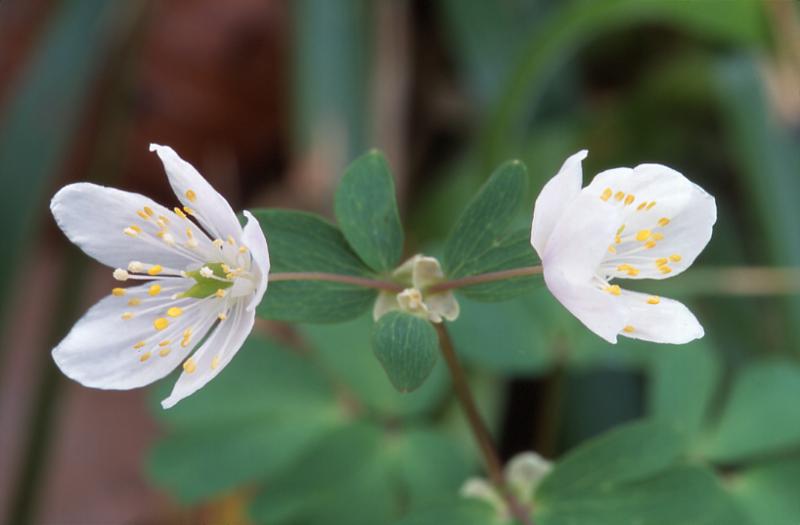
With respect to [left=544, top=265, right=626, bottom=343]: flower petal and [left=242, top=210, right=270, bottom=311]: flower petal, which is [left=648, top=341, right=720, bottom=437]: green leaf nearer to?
[left=544, top=265, right=626, bottom=343]: flower petal

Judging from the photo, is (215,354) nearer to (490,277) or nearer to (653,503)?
(490,277)

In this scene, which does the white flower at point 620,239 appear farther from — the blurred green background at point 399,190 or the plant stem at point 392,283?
the blurred green background at point 399,190

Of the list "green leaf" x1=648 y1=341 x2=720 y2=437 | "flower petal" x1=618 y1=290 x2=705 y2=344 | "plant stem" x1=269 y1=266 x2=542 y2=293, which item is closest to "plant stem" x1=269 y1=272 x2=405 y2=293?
"plant stem" x1=269 y1=266 x2=542 y2=293

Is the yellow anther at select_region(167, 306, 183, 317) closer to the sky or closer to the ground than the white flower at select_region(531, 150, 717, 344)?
closer to the sky

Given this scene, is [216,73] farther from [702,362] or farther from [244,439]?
[702,362]

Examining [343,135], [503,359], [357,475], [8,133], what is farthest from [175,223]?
[8,133]

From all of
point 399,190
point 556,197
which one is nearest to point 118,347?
point 556,197
